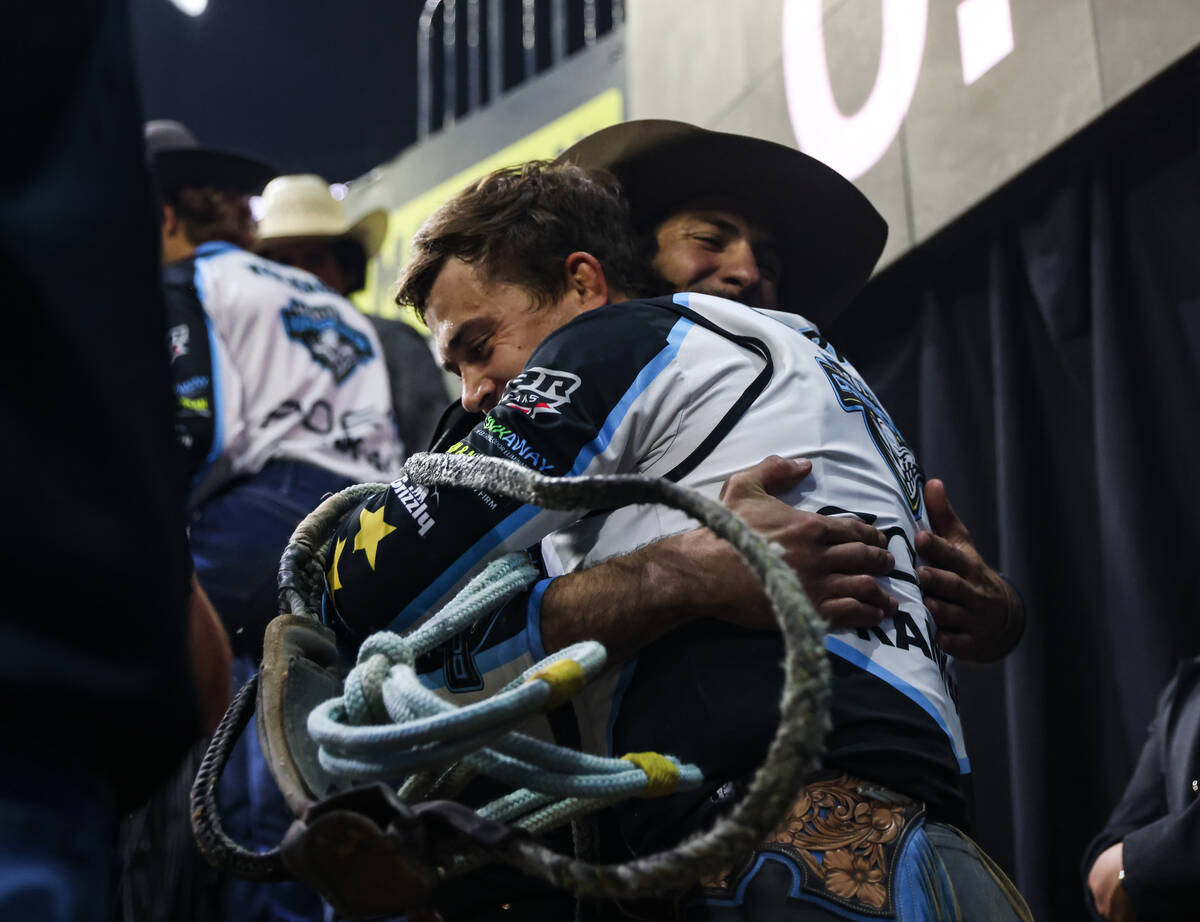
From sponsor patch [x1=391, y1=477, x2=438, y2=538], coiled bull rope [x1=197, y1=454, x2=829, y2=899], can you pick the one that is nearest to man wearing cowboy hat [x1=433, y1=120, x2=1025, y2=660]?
sponsor patch [x1=391, y1=477, x2=438, y2=538]

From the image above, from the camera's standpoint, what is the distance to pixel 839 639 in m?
0.90

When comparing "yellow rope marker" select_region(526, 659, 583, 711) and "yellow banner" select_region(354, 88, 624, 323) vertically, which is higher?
"yellow rope marker" select_region(526, 659, 583, 711)

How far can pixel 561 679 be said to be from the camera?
720 mm

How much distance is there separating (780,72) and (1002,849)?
1.65 meters

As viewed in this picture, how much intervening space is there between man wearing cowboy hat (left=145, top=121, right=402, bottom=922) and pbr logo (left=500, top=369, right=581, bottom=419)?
0.76 m

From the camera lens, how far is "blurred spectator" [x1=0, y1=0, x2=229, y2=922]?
435 mm

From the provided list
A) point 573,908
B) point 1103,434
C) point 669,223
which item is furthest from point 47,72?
point 1103,434

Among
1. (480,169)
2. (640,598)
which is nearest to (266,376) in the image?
(640,598)

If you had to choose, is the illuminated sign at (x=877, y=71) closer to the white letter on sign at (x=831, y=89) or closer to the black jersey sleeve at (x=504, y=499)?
the white letter on sign at (x=831, y=89)

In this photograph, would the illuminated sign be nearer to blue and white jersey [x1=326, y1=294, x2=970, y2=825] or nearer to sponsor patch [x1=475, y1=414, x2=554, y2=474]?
blue and white jersey [x1=326, y1=294, x2=970, y2=825]

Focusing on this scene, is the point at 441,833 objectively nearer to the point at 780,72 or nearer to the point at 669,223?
the point at 669,223

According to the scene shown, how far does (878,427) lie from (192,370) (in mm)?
1176

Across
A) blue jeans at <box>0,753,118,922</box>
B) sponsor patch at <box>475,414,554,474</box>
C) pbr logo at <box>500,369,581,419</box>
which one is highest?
blue jeans at <box>0,753,118,922</box>

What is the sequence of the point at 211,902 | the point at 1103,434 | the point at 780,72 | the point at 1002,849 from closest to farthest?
the point at 211,902 < the point at 1103,434 < the point at 1002,849 < the point at 780,72
